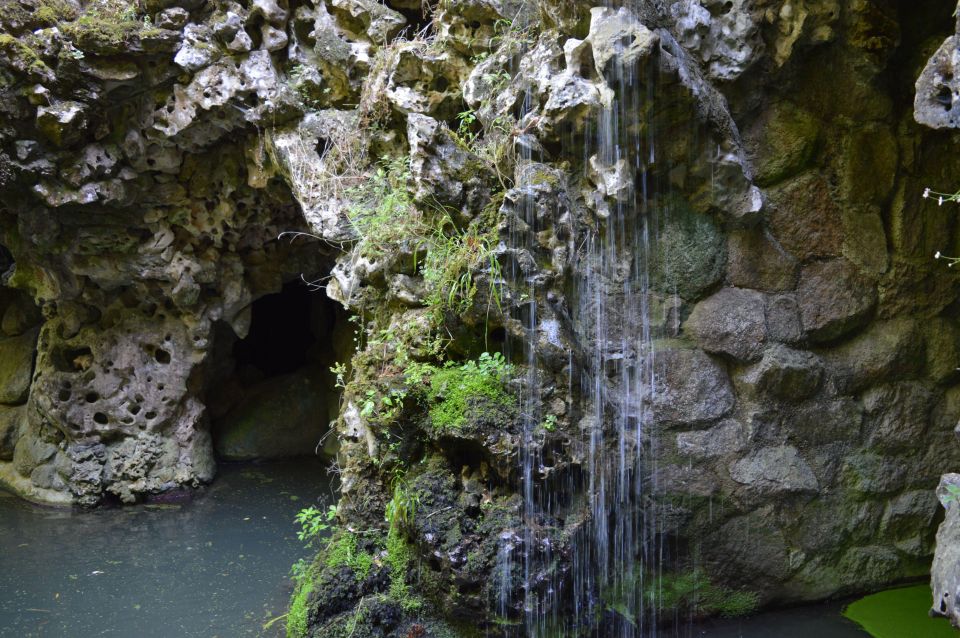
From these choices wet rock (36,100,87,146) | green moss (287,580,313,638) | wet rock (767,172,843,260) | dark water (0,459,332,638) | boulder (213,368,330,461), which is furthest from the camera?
boulder (213,368,330,461)

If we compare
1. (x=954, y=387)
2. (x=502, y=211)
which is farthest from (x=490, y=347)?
(x=954, y=387)

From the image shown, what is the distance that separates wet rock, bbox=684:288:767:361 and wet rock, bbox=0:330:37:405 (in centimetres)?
803

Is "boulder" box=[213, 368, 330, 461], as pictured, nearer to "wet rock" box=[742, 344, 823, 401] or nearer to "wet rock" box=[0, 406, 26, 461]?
"wet rock" box=[0, 406, 26, 461]

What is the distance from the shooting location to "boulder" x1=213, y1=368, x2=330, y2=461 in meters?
9.73

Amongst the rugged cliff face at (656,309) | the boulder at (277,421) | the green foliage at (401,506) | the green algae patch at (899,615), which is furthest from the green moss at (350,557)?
the boulder at (277,421)

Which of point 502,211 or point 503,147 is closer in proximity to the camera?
point 502,211

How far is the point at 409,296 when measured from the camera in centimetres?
491

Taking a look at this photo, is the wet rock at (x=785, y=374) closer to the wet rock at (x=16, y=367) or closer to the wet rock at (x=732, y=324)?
the wet rock at (x=732, y=324)

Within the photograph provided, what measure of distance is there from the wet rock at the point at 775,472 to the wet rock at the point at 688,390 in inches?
13.7

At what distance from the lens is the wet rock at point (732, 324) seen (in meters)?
4.80

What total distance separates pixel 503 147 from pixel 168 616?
4083 millimetres

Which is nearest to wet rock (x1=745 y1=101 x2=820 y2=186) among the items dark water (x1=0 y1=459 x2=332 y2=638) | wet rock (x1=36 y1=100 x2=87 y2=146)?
dark water (x1=0 y1=459 x2=332 y2=638)

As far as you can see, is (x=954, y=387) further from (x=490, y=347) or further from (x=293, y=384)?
(x=293, y=384)

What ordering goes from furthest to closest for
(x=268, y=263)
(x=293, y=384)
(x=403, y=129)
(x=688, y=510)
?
(x=293, y=384), (x=268, y=263), (x=403, y=129), (x=688, y=510)
